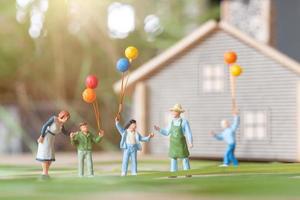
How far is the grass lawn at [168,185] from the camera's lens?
7.95 m

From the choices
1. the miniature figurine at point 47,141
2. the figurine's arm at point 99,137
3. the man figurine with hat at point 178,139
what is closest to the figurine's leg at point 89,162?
the figurine's arm at point 99,137

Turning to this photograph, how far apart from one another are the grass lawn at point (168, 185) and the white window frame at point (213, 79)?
4557 mm

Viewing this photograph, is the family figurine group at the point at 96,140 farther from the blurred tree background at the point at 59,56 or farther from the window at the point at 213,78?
the blurred tree background at the point at 59,56

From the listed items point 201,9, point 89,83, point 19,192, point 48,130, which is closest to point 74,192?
point 19,192

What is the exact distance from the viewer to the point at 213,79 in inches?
633

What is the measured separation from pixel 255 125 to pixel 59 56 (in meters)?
5.40

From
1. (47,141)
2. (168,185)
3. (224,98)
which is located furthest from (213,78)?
(168,185)

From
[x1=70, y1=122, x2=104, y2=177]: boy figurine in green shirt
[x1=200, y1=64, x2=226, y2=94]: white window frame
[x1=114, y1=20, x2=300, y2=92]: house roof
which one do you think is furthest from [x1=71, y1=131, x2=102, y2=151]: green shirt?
[x1=200, y1=64, x2=226, y2=94]: white window frame

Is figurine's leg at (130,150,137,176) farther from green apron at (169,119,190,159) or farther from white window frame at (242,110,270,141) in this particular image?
white window frame at (242,110,270,141)

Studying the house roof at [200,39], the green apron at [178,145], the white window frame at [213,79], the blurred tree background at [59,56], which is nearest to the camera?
the green apron at [178,145]


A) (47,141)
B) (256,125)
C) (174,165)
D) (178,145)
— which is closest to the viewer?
(47,141)

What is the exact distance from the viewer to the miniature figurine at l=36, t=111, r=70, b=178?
10.1m

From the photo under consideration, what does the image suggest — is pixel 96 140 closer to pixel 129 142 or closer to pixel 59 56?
pixel 129 142

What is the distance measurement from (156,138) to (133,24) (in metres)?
3.87
